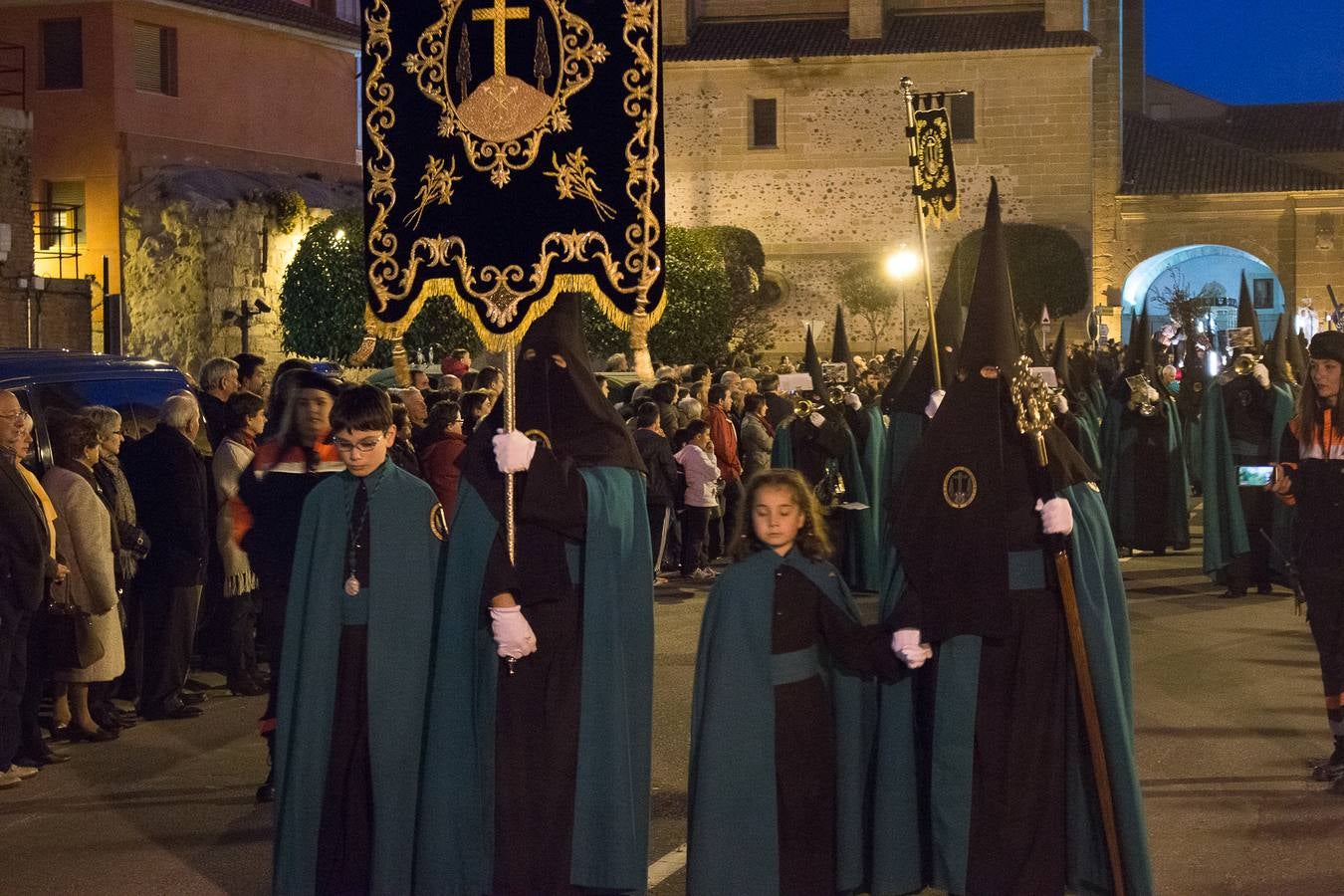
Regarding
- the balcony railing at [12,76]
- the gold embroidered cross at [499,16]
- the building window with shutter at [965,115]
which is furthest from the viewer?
the building window with shutter at [965,115]

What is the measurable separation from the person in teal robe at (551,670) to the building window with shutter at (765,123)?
41178mm

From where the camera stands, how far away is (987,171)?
150ft

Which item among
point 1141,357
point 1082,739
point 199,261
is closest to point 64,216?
point 199,261

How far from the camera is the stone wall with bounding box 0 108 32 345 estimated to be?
24906 mm

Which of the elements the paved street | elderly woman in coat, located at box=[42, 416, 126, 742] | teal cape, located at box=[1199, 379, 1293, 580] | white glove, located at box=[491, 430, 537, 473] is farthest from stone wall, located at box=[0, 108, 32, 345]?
white glove, located at box=[491, 430, 537, 473]

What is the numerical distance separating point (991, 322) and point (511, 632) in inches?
73.6

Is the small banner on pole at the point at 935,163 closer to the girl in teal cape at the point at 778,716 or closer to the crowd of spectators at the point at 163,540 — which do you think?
the crowd of spectators at the point at 163,540

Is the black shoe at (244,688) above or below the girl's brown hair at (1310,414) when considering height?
below

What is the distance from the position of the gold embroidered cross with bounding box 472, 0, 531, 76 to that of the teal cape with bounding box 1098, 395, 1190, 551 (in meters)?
12.2

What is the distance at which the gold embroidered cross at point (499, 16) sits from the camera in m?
6.22

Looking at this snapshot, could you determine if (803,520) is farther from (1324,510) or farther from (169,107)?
(169,107)

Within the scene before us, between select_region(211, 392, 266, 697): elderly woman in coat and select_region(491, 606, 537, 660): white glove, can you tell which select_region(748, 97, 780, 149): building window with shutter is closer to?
select_region(211, 392, 266, 697): elderly woman in coat

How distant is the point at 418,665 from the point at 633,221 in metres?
1.65

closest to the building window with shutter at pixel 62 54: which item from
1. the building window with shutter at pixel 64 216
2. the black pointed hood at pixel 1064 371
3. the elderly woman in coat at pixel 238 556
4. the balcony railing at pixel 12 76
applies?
the balcony railing at pixel 12 76
